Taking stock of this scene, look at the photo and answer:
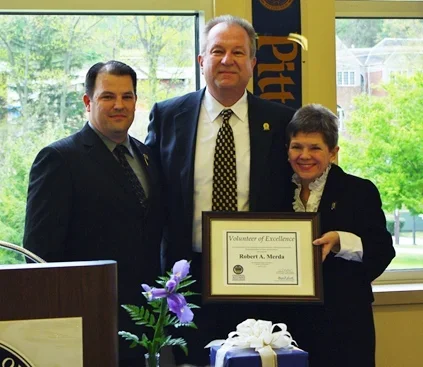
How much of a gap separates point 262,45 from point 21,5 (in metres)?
1.08

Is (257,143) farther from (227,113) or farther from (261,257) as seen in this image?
(261,257)

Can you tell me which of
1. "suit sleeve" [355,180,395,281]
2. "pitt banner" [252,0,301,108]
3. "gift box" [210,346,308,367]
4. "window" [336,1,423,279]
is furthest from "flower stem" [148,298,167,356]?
"window" [336,1,423,279]

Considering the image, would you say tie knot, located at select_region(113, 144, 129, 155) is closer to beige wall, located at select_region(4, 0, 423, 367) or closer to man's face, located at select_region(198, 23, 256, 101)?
man's face, located at select_region(198, 23, 256, 101)

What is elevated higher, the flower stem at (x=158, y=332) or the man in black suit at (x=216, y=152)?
the man in black suit at (x=216, y=152)

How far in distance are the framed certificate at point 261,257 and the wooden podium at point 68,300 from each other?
3.25 ft

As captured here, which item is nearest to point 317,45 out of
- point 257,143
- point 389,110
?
point 389,110

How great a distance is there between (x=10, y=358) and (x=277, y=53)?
2.40m

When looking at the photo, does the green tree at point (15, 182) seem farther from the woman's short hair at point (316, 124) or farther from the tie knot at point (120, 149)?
the woman's short hair at point (316, 124)

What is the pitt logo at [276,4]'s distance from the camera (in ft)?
10.5

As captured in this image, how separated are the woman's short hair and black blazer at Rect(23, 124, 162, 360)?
595mm

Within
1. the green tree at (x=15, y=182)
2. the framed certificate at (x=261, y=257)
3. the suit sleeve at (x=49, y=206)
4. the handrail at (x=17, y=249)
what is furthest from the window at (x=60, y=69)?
the handrail at (x=17, y=249)

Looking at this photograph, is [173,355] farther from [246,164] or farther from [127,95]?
[127,95]

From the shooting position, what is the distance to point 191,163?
2529mm

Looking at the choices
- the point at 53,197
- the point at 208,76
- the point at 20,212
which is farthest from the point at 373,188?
the point at 20,212
